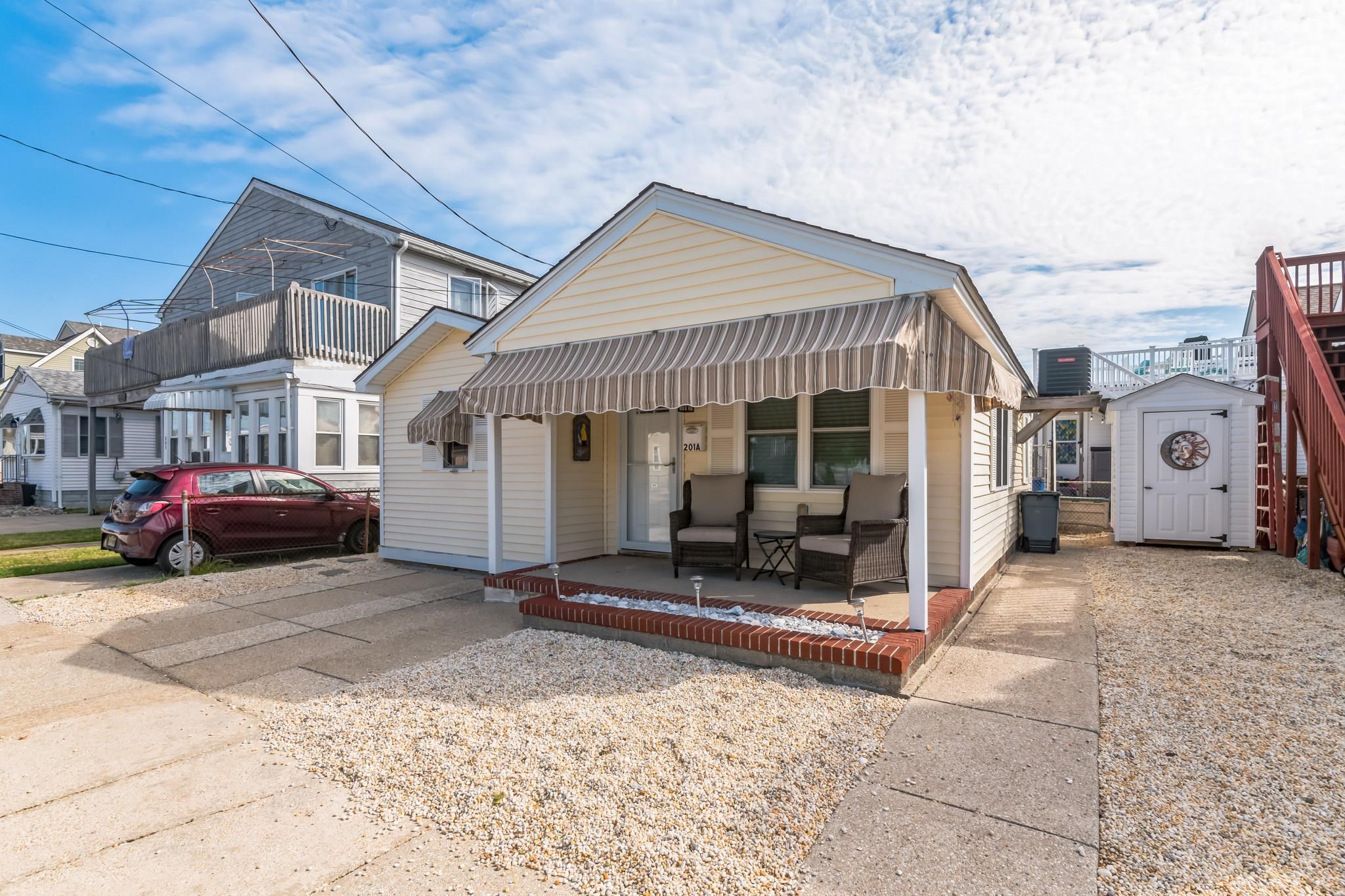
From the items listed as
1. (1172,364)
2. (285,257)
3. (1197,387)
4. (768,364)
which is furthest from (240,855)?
(1172,364)

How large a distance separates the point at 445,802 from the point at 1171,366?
1725 cm

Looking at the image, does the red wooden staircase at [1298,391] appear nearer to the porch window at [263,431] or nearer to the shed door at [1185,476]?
the shed door at [1185,476]

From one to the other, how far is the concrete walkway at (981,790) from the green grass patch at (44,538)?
1528 cm

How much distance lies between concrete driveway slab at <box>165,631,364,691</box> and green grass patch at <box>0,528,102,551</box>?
32.6 feet

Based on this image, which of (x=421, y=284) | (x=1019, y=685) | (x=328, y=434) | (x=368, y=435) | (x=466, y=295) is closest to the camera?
(x=1019, y=685)

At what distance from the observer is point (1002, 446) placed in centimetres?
965

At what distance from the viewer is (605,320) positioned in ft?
22.9

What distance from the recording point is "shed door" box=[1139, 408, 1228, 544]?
1096cm

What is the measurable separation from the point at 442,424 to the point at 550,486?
1.87 meters

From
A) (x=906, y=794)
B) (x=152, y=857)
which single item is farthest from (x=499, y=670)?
(x=906, y=794)

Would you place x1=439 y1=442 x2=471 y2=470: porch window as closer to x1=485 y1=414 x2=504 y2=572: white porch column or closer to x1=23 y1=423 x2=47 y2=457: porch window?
x1=485 y1=414 x2=504 y2=572: white porch column

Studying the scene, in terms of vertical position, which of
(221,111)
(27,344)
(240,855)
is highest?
(221,111)

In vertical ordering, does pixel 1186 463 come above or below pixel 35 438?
below

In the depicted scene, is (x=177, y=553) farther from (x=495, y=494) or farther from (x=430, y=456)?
(x=495, y=494)
